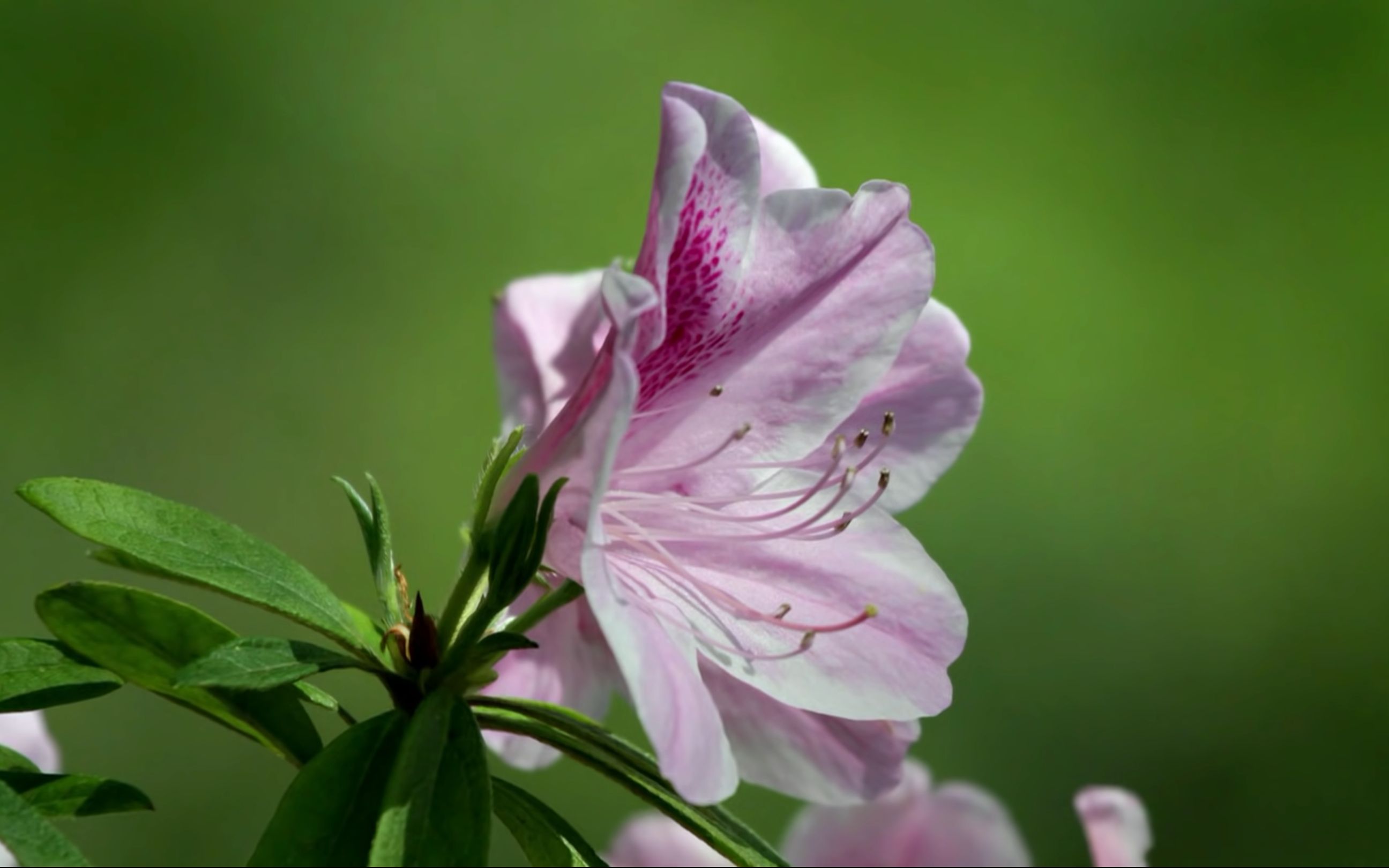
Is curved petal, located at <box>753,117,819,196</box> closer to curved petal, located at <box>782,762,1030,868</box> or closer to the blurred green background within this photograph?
curved petal, located at <box>782,762,1030,868</box>

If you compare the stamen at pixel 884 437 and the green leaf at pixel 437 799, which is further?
the stamen at pixel 884 437

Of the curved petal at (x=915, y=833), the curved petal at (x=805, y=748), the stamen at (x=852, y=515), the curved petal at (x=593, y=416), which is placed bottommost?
the curved petal at (x=915, y=833)

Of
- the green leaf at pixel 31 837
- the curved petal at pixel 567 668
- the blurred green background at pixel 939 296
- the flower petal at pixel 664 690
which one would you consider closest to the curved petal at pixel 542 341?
the curved petal at pixel 567 668

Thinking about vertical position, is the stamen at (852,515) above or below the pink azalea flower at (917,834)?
above

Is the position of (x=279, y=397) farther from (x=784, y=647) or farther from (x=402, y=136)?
(x=784, y=647)

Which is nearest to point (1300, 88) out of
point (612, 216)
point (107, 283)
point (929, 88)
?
point (929, 88)

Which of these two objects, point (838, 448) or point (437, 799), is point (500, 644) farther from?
point (838, 448)

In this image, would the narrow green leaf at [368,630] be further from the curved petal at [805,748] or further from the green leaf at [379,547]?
the curved petal at [805,748]
